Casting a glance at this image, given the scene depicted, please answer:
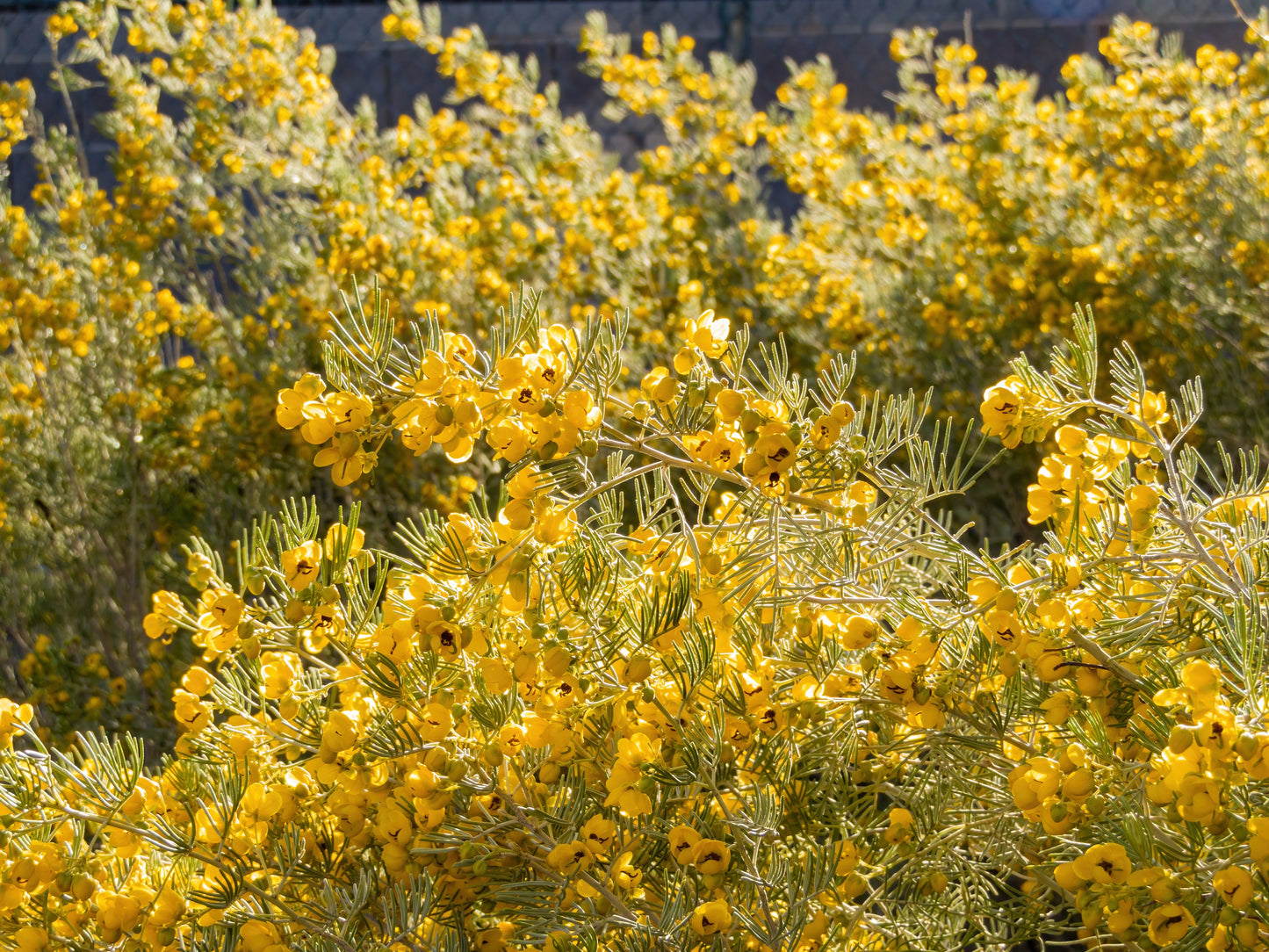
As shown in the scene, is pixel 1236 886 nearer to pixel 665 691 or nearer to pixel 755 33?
pixel 665 691

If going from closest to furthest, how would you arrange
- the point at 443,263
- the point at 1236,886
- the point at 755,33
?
the point at 1236,886 → the point at 443,263 → the point at 755,33

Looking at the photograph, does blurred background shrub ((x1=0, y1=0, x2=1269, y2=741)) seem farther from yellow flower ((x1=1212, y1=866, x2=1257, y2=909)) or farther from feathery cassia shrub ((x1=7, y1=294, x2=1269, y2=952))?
yellow flower ((x1=1212, y1=866, x2=1257, y2=909))

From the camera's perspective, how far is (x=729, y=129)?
4.09 metres

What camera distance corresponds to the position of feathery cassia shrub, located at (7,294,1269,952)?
1058 mm

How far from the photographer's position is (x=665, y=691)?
1236mm

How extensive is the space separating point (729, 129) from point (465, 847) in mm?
3422

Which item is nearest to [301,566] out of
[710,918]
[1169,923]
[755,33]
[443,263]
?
[710,918]

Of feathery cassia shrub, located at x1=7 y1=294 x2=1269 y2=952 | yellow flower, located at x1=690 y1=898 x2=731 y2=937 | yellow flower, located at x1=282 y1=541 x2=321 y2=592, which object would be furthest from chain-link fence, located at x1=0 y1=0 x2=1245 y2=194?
yellow flower, located at x1=690 y1=898 x2=731 y2=937

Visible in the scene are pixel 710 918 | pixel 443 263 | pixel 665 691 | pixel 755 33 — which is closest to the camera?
pixel 710 918

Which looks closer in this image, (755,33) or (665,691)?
(665,691)

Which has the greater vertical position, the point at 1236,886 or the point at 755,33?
the point at 755,33

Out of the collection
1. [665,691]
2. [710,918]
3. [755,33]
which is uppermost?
[755,33]

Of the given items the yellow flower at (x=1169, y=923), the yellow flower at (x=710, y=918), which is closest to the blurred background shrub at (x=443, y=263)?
→ the yellow flower at (x=710, y=918)

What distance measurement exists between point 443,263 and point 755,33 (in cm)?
351
